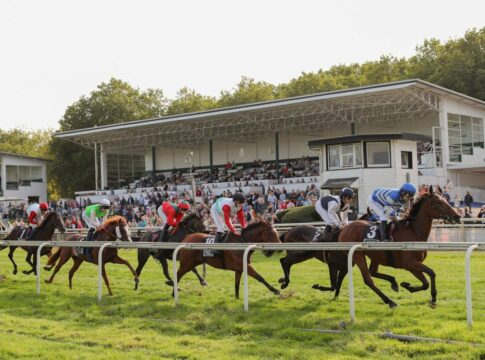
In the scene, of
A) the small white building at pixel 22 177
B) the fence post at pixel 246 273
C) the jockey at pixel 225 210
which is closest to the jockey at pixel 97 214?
the jockey at pixel 225 210

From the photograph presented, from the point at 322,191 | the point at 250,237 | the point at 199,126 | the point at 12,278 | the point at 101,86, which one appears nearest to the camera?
the point at 250,237

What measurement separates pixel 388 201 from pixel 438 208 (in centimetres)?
79

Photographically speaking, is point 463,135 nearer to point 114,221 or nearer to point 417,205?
point 114,221

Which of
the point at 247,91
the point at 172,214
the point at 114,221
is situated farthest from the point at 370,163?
the point at 247,91

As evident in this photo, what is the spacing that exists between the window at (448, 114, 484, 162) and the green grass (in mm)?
23385

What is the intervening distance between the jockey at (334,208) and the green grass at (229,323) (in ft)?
3.62

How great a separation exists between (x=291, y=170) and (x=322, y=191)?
10400 mm

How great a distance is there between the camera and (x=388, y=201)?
1027cm

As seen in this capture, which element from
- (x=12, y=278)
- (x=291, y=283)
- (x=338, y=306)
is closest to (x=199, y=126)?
(x=12, y=278)

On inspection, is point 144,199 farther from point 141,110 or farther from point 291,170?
point 141,110

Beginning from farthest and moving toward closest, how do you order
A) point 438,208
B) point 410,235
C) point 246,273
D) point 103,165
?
point 103,165, point 410,235, point 438,208, point 246,273

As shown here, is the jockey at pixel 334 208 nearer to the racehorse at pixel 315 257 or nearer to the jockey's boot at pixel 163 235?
the racehorse at pixel 315 257

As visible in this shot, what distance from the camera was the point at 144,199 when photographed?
38781mm

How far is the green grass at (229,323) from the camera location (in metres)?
7.27
